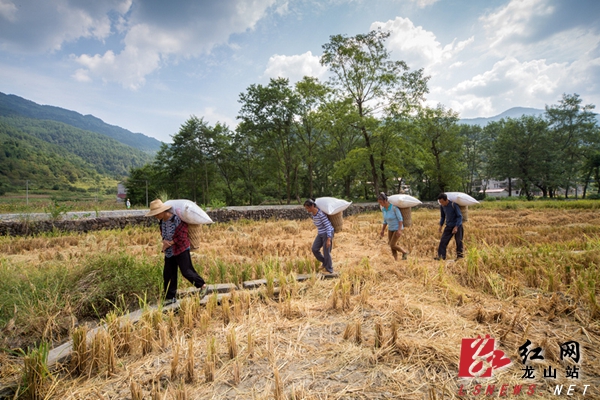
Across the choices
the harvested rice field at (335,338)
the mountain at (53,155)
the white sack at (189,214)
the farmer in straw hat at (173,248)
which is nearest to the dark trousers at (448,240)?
the harvested rice field at (335,338)

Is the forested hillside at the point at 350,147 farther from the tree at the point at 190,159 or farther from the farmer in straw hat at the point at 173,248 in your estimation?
the farmer in straw hat at the point at 173,248

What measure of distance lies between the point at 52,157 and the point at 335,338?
69.3 metres

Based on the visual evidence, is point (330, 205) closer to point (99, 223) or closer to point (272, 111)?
point (99, 223)

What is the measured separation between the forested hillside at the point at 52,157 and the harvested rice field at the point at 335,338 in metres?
42.6

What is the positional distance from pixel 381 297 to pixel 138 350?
2.88 metres

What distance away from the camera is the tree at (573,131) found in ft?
116

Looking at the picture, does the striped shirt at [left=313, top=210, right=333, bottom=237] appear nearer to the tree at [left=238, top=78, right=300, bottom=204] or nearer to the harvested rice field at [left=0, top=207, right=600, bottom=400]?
the harvested rice field at [left=0, top=207, right=600, bottom=400]

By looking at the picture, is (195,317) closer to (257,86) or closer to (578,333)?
(578,333)

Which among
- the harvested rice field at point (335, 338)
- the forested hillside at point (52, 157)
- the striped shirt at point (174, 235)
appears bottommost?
the harvested rice field at point (335, 338)

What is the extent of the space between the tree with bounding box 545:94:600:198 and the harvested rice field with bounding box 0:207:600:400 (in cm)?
4264

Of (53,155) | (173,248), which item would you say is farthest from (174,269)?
(53,155)

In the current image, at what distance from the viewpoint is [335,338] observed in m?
2.96

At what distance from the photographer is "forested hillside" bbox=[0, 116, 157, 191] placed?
1731 inches

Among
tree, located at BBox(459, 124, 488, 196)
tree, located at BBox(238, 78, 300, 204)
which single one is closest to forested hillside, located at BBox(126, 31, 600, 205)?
tree, located at BBox(238, 78, 300, 204)
